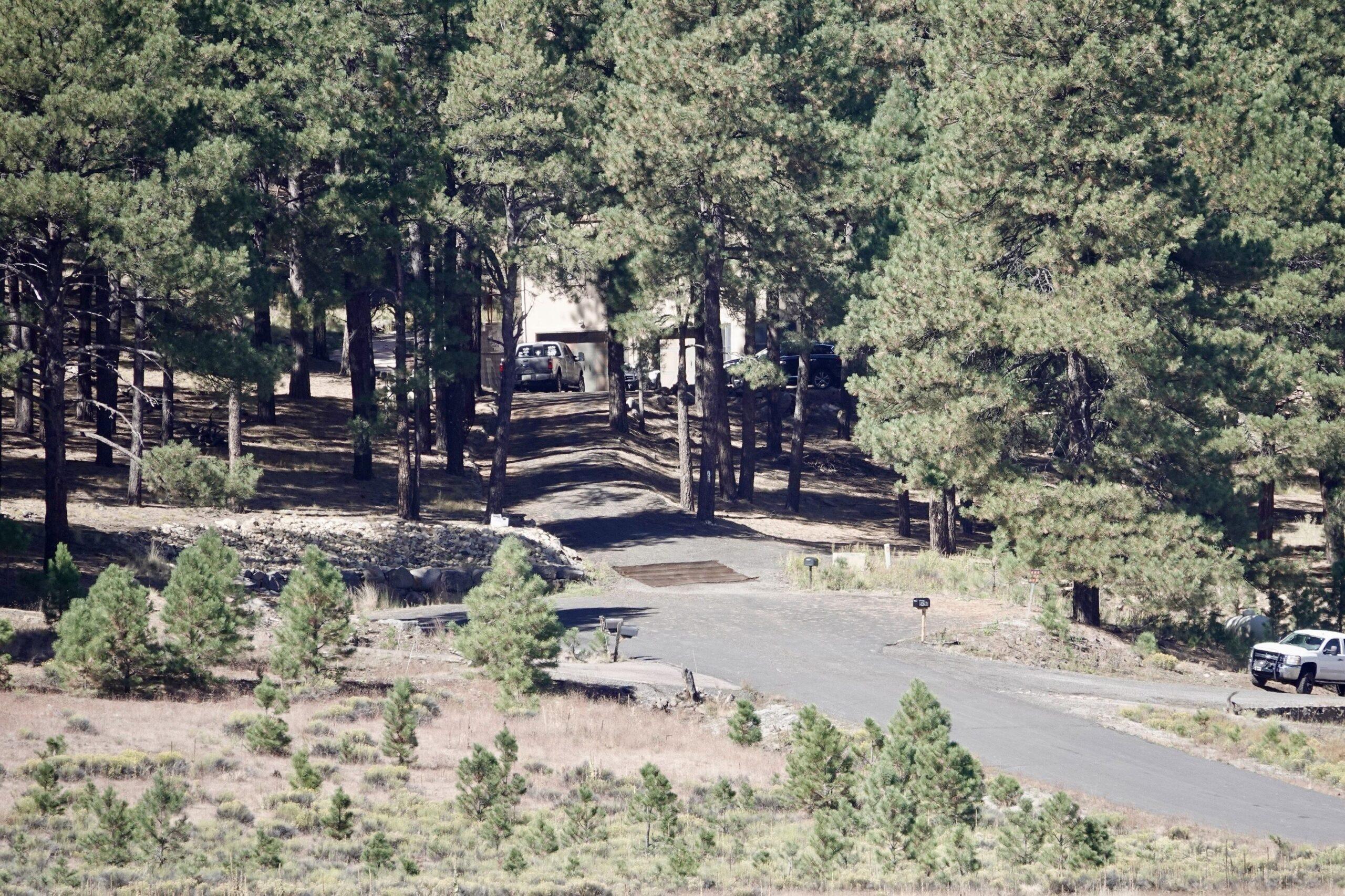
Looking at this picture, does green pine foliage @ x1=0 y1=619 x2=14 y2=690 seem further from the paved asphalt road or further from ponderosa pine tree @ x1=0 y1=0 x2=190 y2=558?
the paved asphalt road

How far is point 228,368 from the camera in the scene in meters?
28.8

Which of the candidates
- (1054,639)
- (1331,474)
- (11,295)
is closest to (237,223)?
(11,295)

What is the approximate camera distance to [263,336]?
45.8 meters

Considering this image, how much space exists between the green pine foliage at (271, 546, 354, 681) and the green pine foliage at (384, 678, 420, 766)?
13.1 feet

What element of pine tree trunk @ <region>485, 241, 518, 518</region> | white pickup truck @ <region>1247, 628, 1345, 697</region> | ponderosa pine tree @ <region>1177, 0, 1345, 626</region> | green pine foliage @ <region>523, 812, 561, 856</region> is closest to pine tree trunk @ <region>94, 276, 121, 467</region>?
pine tree trunk @ <region>485, 241, 518, 518</region>

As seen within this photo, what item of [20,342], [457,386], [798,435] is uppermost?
[20,342]

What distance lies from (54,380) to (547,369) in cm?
3914

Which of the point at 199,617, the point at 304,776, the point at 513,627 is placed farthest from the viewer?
the point at 513,627

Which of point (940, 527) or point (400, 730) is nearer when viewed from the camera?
point (400, 730)

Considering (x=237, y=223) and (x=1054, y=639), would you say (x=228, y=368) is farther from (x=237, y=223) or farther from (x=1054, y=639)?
(x=1054, y=639)

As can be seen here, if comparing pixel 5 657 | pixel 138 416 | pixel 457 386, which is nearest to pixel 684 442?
pixel 457 386

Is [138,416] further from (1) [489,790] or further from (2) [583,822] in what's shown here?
(2) [583,822]

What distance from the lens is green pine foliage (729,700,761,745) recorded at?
69.4 ft

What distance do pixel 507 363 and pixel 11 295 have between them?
13.2 m
